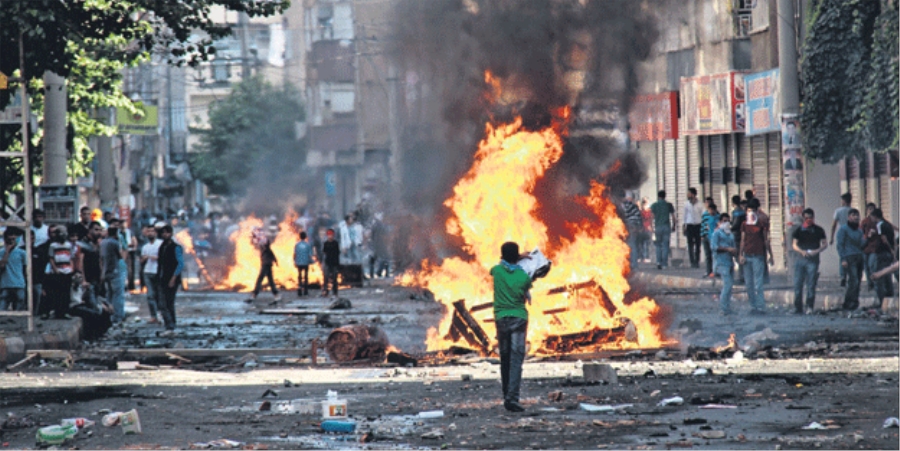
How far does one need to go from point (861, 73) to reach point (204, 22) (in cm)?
1374

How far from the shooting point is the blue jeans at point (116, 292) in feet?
83.0

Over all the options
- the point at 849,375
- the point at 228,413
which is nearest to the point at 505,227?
the point at 849,375

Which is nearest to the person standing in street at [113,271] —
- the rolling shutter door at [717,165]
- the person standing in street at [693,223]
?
the person standing in street at [693,223]

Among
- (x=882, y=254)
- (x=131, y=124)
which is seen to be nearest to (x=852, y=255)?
(x=882, y=254)

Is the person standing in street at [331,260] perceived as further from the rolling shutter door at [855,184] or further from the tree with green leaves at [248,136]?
the tree with green leaves at [248,136]

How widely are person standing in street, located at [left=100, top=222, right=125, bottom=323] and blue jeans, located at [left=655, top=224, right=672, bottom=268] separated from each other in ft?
50.9

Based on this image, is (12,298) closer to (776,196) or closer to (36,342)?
(36,342)

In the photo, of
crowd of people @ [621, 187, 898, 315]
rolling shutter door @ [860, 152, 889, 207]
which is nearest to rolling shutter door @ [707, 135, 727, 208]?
rolling shutter door @ [860, 152, 889, 207]

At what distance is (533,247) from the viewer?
19.1 meters

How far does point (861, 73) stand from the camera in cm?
2856

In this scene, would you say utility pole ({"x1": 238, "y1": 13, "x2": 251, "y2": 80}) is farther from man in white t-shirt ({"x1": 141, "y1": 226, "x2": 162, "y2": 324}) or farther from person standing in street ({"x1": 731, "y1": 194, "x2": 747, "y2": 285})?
man in white t-shirt ({"x1": 141, "y1": 226, "x2": 162, "y2": 324})

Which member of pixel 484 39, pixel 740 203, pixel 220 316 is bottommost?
pixel 220 316

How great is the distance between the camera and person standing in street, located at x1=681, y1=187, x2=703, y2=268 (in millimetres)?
35094

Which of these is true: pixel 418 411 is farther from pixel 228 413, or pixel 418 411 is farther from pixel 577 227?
pixel 577 227
